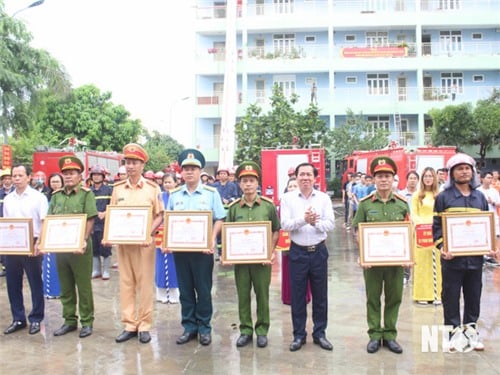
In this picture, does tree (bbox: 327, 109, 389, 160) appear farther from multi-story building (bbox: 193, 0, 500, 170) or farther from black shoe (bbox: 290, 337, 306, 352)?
black shoe (bbox: 290, 337, 306, 352)

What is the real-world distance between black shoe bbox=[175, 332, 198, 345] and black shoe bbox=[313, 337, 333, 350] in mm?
1320

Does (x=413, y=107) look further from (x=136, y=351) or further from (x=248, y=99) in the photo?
(x=136, y=351)

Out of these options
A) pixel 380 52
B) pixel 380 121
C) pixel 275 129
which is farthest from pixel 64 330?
pixel 380 52

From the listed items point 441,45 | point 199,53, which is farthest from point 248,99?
point 441,45

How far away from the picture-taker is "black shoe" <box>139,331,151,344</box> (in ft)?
17.7

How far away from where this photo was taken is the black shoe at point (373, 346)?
4980 millimetres

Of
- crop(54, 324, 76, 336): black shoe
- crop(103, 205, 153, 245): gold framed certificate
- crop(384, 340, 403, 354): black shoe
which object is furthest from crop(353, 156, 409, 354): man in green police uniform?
crop(54, 324, 76, 336): black shoe

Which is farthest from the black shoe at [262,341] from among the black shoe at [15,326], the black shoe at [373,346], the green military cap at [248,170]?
the black shoe at [15,326]

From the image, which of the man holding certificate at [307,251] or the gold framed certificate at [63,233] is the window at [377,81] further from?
the gold framed certificate at [63,233]

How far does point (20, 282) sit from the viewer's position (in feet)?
19.6

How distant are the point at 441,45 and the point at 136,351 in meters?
32.8

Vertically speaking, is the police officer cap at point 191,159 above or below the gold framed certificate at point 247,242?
above

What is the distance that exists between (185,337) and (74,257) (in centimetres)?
152

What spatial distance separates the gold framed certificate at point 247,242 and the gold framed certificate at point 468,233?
5.65 feet
